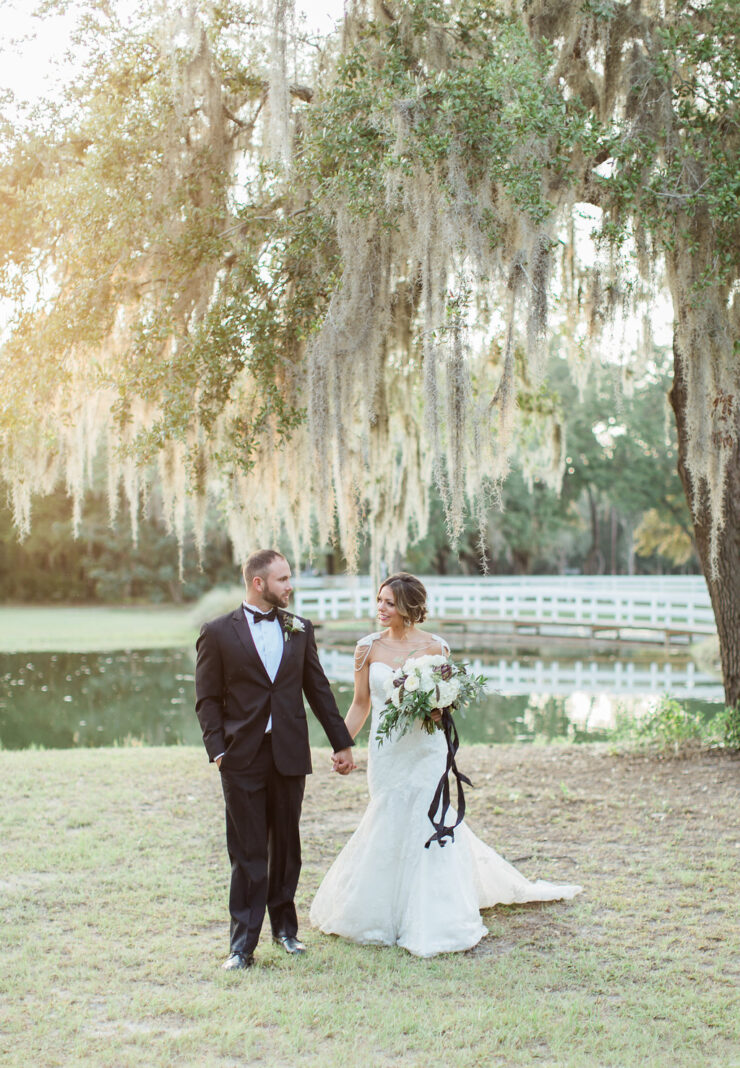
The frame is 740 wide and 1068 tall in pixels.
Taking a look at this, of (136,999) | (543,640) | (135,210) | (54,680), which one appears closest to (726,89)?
(135,210)

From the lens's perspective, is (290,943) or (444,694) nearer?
(290,943)

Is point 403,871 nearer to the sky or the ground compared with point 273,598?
nearer to the ground

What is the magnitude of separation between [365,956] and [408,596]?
1.45m

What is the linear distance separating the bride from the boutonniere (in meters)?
0.43

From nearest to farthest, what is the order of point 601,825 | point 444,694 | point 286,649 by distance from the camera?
point 286,649 < point 444,694 < point 601,825

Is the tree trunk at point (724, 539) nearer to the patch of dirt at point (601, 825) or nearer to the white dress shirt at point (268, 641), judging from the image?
the patch of dirt at point (601, 825)

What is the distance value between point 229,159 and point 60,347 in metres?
1.82

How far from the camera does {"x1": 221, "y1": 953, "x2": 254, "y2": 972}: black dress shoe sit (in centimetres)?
367

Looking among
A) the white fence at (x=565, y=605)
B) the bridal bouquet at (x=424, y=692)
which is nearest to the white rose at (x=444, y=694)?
the bridal bouquet at (x=424, y=692)

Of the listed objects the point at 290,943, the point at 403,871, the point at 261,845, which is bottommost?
the point at 290,943

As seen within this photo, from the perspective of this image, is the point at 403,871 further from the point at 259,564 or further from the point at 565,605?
the point at 565,605

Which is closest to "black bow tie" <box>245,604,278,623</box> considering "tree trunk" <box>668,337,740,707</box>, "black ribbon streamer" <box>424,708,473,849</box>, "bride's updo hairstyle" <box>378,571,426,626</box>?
"bride's updo hairstyle" <box>378,571,426,626</box>

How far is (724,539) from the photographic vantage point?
283 inches

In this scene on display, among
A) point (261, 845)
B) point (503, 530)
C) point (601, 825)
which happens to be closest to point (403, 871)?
point (261, 845)
